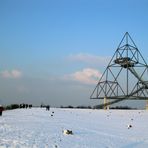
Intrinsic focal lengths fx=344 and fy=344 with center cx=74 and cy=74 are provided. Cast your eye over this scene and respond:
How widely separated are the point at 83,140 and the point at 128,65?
49.0 metres

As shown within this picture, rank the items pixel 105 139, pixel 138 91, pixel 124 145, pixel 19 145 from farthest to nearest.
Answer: pixel 138 91, pixel 105 139, pixel 124 145, pixel 19 145

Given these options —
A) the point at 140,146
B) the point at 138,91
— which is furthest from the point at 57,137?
the point at 138,91

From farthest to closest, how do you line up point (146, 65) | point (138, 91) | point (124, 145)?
1. point (146, 65)
2. point (138, 91)
3. point (124, 145)

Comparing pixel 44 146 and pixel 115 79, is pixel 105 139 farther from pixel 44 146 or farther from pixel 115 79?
pixel 115 79

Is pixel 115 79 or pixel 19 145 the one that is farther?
pixel 115 79

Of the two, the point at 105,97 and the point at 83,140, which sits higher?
the point at 105,97

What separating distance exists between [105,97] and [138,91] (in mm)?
6515

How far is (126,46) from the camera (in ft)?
219

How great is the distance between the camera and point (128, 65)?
6366 cm

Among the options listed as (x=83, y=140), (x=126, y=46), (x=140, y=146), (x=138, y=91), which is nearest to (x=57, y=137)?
(x=83, y=140)

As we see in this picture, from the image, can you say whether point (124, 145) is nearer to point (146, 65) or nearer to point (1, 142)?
point (1, 142)

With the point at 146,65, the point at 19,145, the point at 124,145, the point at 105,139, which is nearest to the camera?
the point at 19,145

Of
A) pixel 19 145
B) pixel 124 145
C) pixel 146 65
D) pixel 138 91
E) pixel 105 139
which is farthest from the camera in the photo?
pixel 146 65

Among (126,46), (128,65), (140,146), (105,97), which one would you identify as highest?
(126,46)
